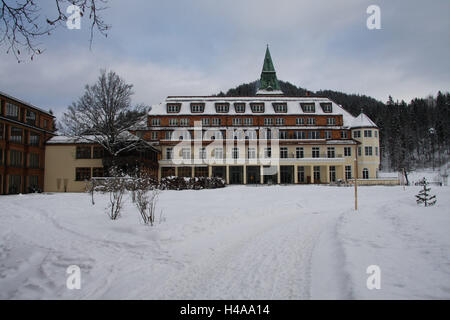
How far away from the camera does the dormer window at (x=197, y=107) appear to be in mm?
48969

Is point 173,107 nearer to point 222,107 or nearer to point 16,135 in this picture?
point 222,107

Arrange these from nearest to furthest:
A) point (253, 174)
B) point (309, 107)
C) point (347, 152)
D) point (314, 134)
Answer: point (347, 152) → point (253, 174) → point (314, 134) → point (309, 107)

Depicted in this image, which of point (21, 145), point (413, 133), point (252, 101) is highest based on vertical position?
point (252, 101)

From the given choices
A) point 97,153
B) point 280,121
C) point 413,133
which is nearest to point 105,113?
point 97,153

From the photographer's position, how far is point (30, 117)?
112ft

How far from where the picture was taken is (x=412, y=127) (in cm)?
7950

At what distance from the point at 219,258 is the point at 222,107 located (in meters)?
44.1

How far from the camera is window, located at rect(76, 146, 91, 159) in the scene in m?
35.2

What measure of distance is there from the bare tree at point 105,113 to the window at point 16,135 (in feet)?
18.7

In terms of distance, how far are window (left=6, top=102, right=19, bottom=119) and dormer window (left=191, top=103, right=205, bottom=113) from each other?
24.7 m

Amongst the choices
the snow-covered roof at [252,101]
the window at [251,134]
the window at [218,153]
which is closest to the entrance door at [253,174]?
the window at [251,134]

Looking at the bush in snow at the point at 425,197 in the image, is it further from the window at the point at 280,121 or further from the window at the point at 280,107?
the window at the point at 280,107

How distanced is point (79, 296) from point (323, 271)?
4143 mm

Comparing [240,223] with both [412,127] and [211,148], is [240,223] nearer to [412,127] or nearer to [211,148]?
[211,148]
